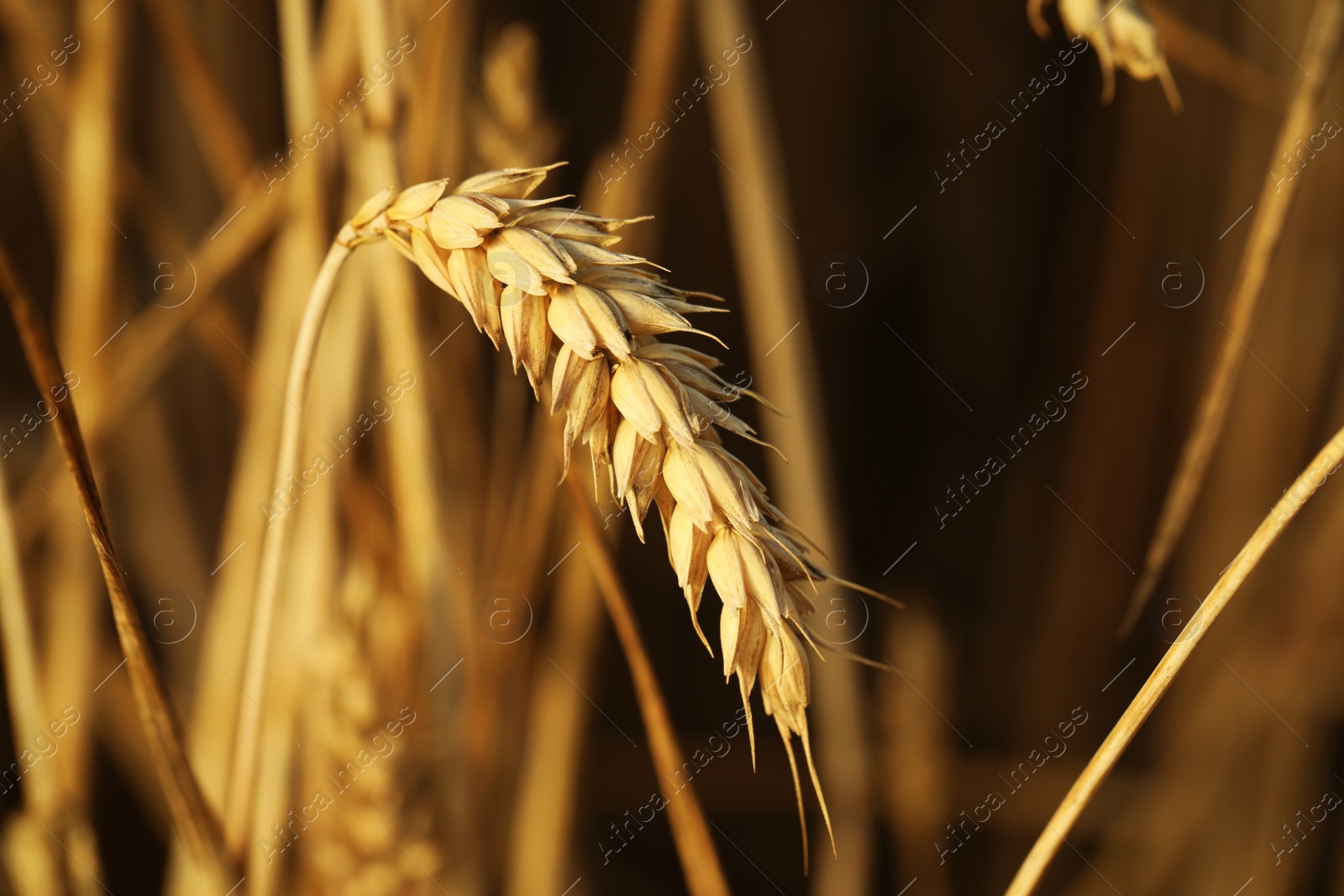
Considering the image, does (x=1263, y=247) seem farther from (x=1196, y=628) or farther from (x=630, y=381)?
(x=630, y=381)

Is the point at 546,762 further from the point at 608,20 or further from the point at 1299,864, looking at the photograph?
the point at 608,20

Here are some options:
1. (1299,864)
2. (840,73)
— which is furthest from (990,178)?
(1299,864)

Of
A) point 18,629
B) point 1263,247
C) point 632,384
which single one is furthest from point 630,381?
point 18,629

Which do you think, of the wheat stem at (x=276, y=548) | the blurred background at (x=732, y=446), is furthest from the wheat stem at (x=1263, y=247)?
Answer: the wheat stem at (x=276, y=548)

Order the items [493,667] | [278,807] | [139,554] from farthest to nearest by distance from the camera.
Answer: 1. [139,554]
2. [493,667]
3. [278,807]

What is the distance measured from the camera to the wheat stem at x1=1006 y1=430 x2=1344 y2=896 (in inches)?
12.0

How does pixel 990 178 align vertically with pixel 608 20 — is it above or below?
below

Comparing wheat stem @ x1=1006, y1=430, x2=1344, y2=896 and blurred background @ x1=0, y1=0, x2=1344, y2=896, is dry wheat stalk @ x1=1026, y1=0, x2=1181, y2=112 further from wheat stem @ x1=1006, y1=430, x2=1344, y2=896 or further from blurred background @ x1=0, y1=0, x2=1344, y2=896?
wheat stem @ x1=1006, y1=430, x2=1344, y2=896

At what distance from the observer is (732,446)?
4.74ft

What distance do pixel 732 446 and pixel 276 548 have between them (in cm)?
106

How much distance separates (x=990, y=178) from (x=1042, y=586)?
682 mm

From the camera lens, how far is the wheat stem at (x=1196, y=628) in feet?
1.00

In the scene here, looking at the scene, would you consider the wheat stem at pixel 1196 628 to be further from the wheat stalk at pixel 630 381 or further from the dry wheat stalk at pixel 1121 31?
the dry wheat stalk at pixel 1121 31

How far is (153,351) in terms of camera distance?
0.71 m
